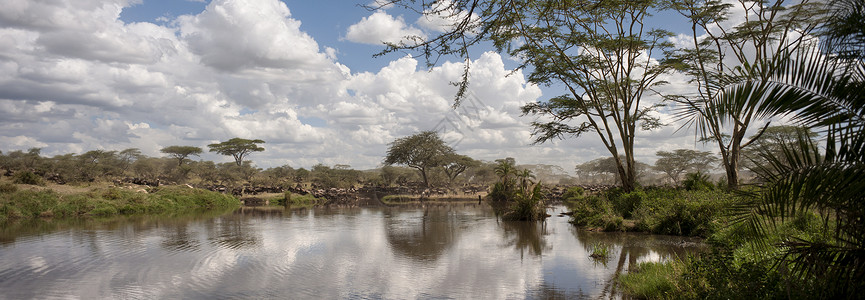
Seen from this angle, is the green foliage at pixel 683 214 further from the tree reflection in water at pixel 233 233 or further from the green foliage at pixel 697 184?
the tree reflection in water at pixel 233 233

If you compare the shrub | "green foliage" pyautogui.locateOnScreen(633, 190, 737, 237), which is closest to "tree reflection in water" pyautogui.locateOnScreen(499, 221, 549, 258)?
the shrub

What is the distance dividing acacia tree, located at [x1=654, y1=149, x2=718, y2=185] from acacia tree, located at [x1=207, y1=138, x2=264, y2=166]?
40782mm

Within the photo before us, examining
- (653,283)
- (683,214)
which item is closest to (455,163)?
(683,214)

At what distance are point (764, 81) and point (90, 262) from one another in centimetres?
1154

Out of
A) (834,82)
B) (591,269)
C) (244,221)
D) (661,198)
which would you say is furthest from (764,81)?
(244,221)

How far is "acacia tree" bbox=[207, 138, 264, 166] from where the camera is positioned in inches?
1938

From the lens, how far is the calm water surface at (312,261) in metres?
7.63

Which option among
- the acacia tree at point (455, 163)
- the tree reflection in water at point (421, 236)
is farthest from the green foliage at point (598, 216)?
the acacia tree at point (455, 163)

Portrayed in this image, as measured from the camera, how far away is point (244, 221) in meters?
19.5

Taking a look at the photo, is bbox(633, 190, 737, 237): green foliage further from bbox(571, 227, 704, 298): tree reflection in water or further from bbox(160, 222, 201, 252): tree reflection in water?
bbox(160, 222, 201, 252): tree reflection in water

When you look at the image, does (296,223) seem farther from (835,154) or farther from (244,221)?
(835,154)

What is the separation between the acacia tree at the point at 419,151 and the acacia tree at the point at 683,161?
73.6 feet

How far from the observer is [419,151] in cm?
4406

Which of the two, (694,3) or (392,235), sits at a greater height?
(694,3)
